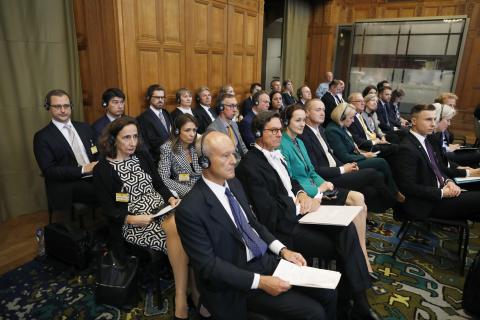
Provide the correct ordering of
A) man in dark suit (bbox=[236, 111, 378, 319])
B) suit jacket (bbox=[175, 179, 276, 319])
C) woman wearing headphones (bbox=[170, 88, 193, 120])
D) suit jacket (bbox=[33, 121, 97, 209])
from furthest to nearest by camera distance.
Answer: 1. woman wearing headphones (bbox=[170, 88, 193, 120])
2. suit jacket (bbox=[33, 121, 97, 209])
3. man in dark suit (bbox=[236, 111, 378, 319])
4. suit jacket (bbox=[175, 179, 276, 319])

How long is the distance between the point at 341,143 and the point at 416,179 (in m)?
Answer: 1.07

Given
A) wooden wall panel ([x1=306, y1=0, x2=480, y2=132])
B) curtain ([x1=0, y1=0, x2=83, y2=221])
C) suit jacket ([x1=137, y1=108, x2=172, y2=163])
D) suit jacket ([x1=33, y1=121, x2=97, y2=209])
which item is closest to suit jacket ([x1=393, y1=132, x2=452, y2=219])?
suit jacket ([x1=137, y1=108, x2=172, y2=163])

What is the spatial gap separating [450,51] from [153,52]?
7.62m

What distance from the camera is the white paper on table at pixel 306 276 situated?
1.57 metres

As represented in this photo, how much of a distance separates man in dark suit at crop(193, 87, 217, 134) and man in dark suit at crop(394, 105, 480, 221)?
281 cm

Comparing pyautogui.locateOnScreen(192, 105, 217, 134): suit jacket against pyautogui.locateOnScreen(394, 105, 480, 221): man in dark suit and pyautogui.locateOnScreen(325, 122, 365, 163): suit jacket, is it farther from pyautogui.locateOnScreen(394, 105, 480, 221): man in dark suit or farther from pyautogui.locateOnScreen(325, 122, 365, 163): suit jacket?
pyautogui.locateOnScreen(394, 105, 480, 221): man in dark suit

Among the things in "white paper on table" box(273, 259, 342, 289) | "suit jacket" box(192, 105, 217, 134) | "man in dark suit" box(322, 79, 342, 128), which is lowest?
"white paper on table" box(273, 259, 342, 289)

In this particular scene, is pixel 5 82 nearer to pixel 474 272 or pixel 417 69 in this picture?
pixel 474 272

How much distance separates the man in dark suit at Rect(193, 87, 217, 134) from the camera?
4.81 m

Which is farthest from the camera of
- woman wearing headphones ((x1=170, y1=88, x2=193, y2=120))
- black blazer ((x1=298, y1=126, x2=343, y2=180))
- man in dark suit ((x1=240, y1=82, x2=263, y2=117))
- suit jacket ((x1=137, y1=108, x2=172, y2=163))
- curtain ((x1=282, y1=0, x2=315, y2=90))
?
curtain ((x1=282, y1=0, x2=315, y2=90))

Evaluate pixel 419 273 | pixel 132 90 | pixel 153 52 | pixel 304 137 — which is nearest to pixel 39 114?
pixel 132 90

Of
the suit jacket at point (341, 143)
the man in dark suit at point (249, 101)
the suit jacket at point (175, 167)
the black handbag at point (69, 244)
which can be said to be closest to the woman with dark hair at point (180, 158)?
the suit jacket at point (175, 167)

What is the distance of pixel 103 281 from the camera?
7.38 feet

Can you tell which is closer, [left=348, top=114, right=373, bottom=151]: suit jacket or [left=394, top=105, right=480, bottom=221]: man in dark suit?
[left=394, top=105, right=480, bottom=221]: man in dark suit
